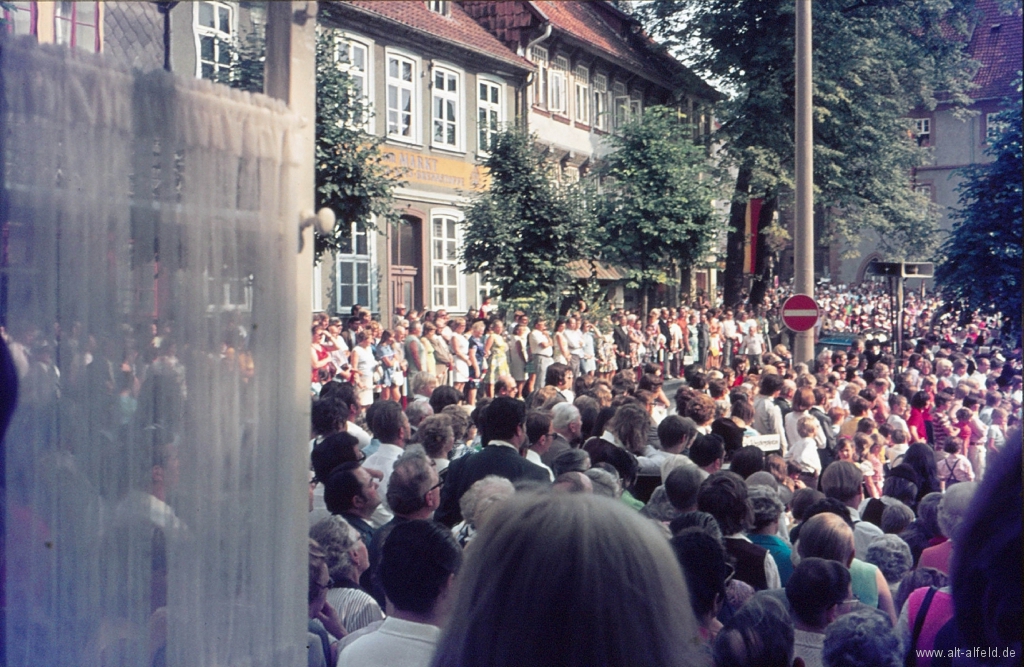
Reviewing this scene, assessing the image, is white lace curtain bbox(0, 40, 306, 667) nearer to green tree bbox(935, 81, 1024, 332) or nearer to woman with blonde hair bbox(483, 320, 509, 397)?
green tree bbox(935, 81, 1024, 332)

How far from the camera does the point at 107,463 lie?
2346 mm

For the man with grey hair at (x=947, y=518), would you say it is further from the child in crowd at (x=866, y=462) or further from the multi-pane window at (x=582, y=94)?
the multi-pane window at (x=582, y=94)

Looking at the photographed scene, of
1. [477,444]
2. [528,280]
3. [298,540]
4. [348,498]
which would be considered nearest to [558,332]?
[528,280]

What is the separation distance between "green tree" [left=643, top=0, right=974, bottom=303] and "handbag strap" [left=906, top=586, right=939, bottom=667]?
26.0 meters

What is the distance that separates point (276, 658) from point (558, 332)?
16.7m

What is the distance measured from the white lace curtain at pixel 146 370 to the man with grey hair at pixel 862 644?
4.90 ft

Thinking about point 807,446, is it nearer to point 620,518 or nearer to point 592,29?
point 620,518

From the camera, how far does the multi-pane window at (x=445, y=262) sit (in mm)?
26225

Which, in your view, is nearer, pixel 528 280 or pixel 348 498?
pixel 348 498

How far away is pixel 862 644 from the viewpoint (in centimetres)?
299

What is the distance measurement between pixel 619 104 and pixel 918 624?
33104 millimetres

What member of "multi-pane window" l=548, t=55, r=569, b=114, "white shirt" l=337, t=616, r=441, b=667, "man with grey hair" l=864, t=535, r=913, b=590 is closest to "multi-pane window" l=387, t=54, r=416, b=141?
"multi-pane window" l=548, t=55, r=569, b=114

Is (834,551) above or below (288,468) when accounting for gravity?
below

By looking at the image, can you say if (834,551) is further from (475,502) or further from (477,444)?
(477,444)
